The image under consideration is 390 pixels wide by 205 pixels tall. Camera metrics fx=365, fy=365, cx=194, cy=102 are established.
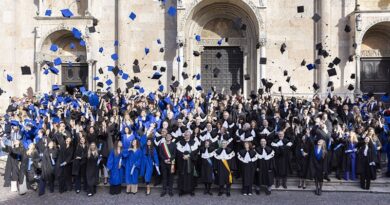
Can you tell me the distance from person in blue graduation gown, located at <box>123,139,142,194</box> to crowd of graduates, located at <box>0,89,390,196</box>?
3cm

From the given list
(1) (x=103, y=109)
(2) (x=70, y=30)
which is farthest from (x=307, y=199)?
(2) (x=70, y=30)

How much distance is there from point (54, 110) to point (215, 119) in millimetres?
6731

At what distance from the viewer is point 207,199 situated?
1138cm

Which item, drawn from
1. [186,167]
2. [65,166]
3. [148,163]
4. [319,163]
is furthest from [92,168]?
[319,163]

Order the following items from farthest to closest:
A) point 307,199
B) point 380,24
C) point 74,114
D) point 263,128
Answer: point 380,24
point 74,114
point 263,128
point 307,199

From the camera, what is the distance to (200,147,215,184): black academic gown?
11.8 metres

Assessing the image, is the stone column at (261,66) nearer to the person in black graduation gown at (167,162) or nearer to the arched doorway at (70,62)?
the person in black graduation gown at (167,162)

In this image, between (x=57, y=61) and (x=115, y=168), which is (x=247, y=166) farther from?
(x=57, y=61)

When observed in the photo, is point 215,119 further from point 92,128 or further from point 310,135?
point 92,128

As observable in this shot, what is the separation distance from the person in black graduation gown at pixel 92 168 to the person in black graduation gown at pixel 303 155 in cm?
668

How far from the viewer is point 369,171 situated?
39.2ft

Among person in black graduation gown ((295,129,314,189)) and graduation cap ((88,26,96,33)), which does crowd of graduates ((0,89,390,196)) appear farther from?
graduation cap ((88,26,96,33))

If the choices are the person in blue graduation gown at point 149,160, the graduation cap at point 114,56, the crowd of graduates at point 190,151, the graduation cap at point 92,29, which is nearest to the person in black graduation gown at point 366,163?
the crowd of graduates at point 190,151

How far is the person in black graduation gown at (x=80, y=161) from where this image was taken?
12000 mm
